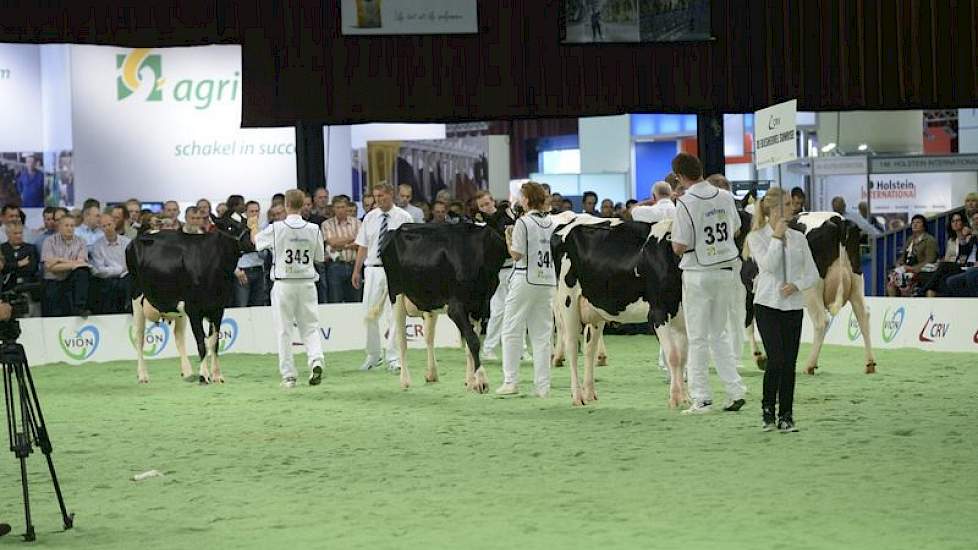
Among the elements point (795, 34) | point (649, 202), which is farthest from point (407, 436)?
point (795, 34)

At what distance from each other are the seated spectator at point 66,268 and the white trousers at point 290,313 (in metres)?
5.27

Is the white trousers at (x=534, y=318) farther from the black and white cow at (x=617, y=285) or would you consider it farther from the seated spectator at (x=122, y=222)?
the seated spectator at (x=122, y=222)

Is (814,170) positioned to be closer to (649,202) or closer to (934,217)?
(934,217)

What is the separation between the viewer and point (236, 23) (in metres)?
23.0

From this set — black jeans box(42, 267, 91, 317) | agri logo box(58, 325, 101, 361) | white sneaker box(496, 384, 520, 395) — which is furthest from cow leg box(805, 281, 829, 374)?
black jeans box(42, 267, 91, 317)

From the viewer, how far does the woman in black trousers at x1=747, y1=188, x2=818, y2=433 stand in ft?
33.5

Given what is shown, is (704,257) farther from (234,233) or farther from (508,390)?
(234,233)

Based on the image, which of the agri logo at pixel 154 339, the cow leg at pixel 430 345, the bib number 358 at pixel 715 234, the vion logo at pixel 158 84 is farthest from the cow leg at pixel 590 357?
the vion logo at pixel 158 84

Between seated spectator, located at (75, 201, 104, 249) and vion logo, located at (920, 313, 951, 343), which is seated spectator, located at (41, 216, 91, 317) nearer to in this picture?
seated spectator, located at (75, 201, 104, 249)

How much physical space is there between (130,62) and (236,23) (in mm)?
2791

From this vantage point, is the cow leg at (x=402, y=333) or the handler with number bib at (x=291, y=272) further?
the handler with number bib at (x=291, y=272)

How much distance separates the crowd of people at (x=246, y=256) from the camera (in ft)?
Result: 62.1

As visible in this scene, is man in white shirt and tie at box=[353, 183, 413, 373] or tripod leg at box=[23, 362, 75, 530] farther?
man in white shirt and tie at box=[353, 183, 413, 373]

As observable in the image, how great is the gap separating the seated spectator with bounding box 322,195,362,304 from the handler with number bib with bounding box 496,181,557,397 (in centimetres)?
750
